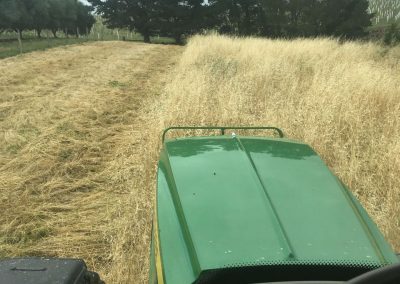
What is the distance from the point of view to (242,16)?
37531mm

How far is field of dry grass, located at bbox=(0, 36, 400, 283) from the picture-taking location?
3766 mm

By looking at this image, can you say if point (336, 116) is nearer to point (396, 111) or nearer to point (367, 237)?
point (396, 111)

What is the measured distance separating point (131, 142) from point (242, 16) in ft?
111

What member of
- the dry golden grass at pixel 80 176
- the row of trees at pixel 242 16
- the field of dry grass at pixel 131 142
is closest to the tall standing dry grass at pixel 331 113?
the field of dry grass at pixel 131 142

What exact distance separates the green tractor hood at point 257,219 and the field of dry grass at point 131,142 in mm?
1310

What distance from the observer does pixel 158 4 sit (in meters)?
38.4

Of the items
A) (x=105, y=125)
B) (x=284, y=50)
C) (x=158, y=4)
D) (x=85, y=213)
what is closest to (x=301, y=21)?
(x=158, y=4)

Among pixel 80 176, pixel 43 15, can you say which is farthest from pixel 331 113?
pixel 43 15

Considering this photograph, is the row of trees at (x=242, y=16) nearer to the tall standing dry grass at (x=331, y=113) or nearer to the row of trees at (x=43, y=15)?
the row of trees at (x=43, y=15)

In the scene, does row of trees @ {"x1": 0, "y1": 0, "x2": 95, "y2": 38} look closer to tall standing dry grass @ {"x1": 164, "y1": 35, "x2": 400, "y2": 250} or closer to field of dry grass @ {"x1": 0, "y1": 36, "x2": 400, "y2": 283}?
field of dry grass @ {"x1": 0, "y1": 36, "x2": 400, "y2": 283}

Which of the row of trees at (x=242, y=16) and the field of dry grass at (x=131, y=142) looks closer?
the field of dry grass at (x=131, y=142)

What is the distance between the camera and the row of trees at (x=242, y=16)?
1339 inches

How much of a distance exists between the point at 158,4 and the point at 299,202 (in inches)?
1530

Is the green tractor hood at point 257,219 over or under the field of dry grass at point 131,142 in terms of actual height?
over
